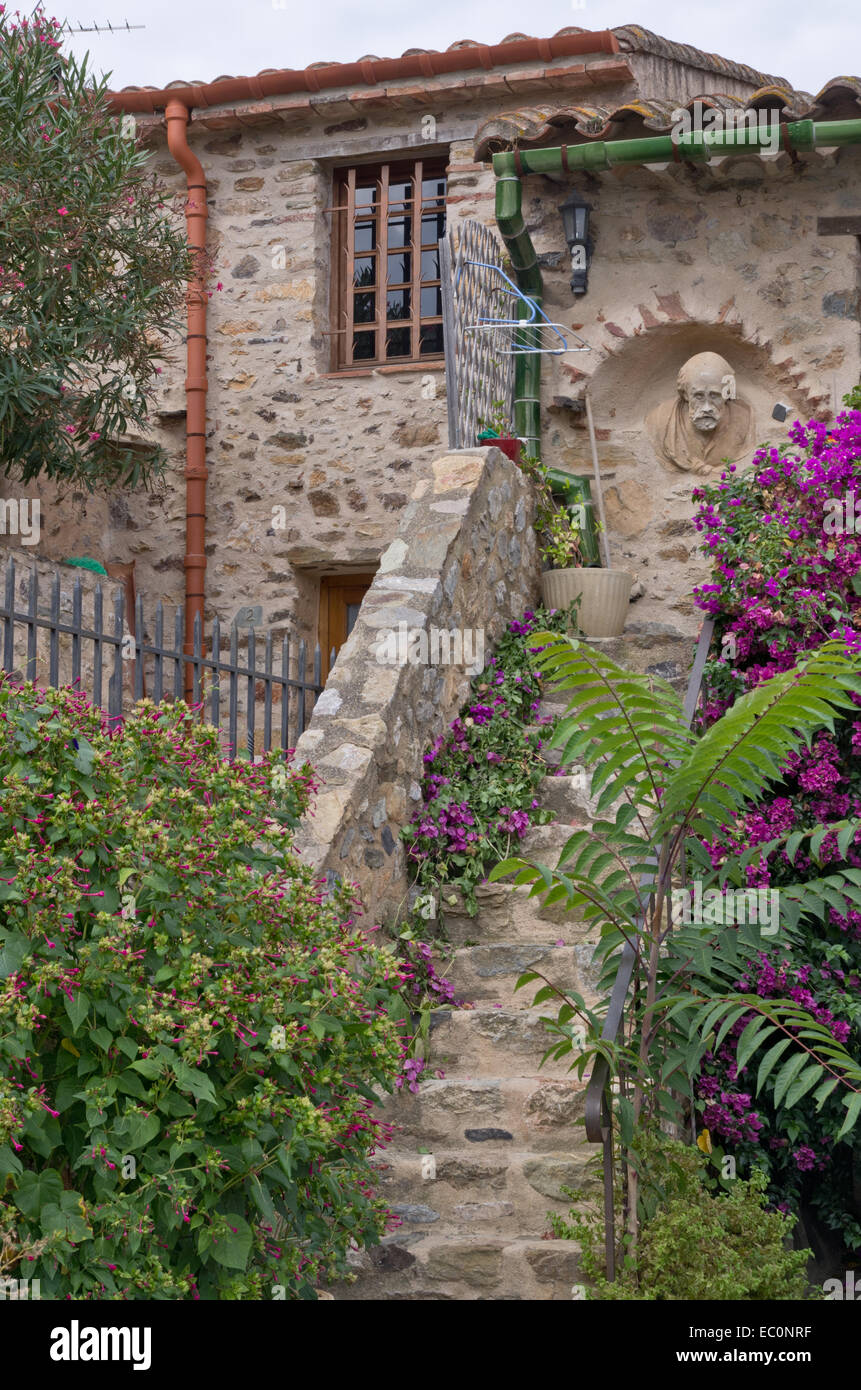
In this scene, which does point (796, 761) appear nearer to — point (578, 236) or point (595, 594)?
point (595, 594)

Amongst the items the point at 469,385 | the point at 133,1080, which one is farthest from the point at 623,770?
the point at 469,385

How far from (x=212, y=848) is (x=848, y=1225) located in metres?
3.27

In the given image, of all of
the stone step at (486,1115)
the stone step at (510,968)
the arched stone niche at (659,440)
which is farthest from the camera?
the arched stone niche at (659,440)

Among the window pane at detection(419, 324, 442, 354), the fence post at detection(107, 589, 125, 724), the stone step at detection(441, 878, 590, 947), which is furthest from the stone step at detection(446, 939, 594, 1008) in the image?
the window pane at detection(419, 324, 442, 354)

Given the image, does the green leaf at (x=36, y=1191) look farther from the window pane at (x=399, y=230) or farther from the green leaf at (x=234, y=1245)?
the window pane at (x=399, y=230)

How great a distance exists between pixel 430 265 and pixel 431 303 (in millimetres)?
249

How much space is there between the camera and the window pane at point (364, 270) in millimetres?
9250

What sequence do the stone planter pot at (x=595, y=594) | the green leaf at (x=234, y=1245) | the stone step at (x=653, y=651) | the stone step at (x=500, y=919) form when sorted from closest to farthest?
the green leaf at (x=234, y=1245), the stone step at (x=500, y=919), the stone step at (x=653, y=651), the stone planter pot at (x=595, y=594)

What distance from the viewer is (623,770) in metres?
3.59

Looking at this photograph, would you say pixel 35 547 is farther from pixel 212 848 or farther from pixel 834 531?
pixel 212 848

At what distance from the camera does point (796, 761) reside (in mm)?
5355

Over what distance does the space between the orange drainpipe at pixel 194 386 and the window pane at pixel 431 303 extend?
1.37 meters

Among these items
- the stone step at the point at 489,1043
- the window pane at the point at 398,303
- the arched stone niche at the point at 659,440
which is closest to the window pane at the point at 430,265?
the window pane at the point at 398,303

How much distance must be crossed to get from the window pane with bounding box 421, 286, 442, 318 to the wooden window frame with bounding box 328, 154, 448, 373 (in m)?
0.02
